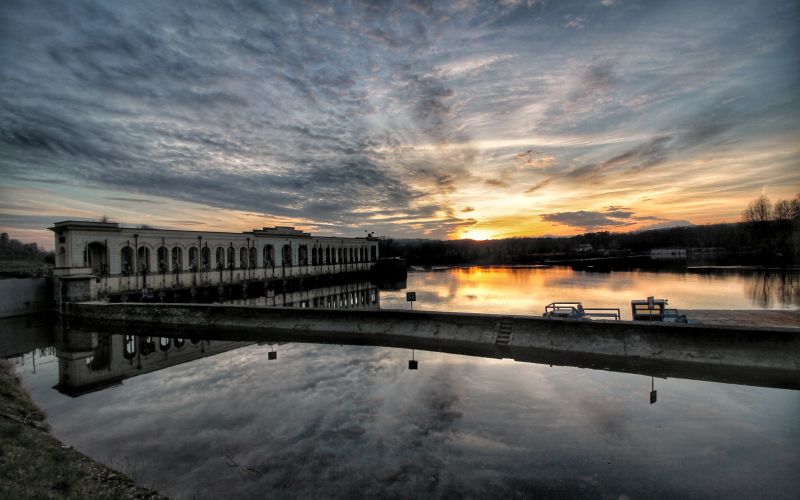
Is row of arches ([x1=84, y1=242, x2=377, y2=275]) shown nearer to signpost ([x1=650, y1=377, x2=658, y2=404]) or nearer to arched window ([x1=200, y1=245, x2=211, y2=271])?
arched window ([x1=200, y1=245, x2=211, y2=271])

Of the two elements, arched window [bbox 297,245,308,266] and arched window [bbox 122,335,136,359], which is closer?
arched window [bbox 122,335,136,359]

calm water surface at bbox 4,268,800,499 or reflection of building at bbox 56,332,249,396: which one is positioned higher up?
calm water surface at bbox 4,268,800,499

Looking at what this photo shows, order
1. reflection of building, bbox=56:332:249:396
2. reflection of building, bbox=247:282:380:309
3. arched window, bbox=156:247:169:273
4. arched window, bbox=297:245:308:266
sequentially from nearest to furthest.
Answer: reflection of building, bbox=56:332:249:396, arched window, bbox=156:247:169:273, reflection of building, bbox=247:282:380:309, arched window, bbox=297:245:308:266

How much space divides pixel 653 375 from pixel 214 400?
15663 mm

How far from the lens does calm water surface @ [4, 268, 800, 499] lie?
741 centimetres

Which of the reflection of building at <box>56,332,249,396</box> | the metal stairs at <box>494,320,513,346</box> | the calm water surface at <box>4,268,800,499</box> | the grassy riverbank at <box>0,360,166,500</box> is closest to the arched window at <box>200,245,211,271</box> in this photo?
the reflection of building at <box>56,332,249,396</box>

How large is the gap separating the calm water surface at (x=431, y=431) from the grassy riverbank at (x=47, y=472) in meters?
0.58

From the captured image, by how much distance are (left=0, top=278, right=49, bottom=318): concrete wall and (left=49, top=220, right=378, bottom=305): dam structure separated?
7.14 ft

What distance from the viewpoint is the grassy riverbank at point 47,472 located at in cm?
650

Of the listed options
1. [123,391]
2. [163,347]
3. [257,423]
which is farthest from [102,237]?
[257,423]

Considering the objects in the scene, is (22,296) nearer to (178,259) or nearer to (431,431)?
(178,259)

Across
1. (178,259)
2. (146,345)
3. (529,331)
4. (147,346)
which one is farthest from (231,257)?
(529,331)

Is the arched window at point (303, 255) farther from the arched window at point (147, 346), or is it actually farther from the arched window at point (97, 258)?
the arched window at point (147, 346)

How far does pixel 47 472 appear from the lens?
23.5ft
